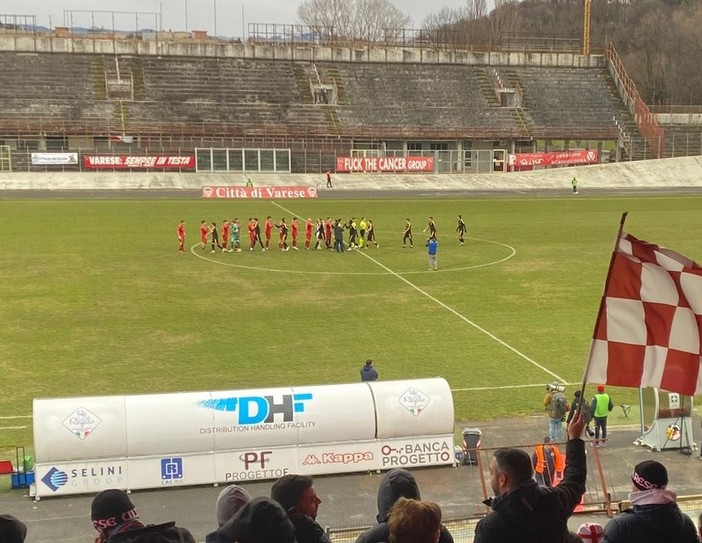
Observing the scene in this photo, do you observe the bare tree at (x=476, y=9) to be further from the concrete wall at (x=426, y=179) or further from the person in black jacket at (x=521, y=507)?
the person in black jacket at (x=521, y=507)

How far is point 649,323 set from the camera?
8.03 m

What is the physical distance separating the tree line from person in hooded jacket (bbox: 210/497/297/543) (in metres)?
124

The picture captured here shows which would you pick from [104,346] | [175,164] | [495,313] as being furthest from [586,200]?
[104,346]

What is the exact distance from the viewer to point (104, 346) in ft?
73.8

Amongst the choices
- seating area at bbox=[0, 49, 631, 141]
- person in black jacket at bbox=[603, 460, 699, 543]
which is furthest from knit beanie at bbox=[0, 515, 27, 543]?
seating area at bbox=[0, 49, 631, 141]

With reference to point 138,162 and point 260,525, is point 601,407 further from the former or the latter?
point 138,162

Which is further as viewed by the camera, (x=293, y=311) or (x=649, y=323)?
(x=293, y=311)

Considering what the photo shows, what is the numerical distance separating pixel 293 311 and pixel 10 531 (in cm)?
2140

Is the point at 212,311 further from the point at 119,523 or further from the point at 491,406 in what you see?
the point at 119,523

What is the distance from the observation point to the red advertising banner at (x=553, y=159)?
7869 cm

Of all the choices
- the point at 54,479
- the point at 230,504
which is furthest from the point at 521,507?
the point at 54,479

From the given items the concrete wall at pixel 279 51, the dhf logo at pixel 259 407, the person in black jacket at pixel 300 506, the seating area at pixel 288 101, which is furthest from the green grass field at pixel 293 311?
the concrete wall at pixel 279 51

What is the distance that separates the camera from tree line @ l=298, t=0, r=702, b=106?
406 ft

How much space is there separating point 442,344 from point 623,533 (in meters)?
17.2
